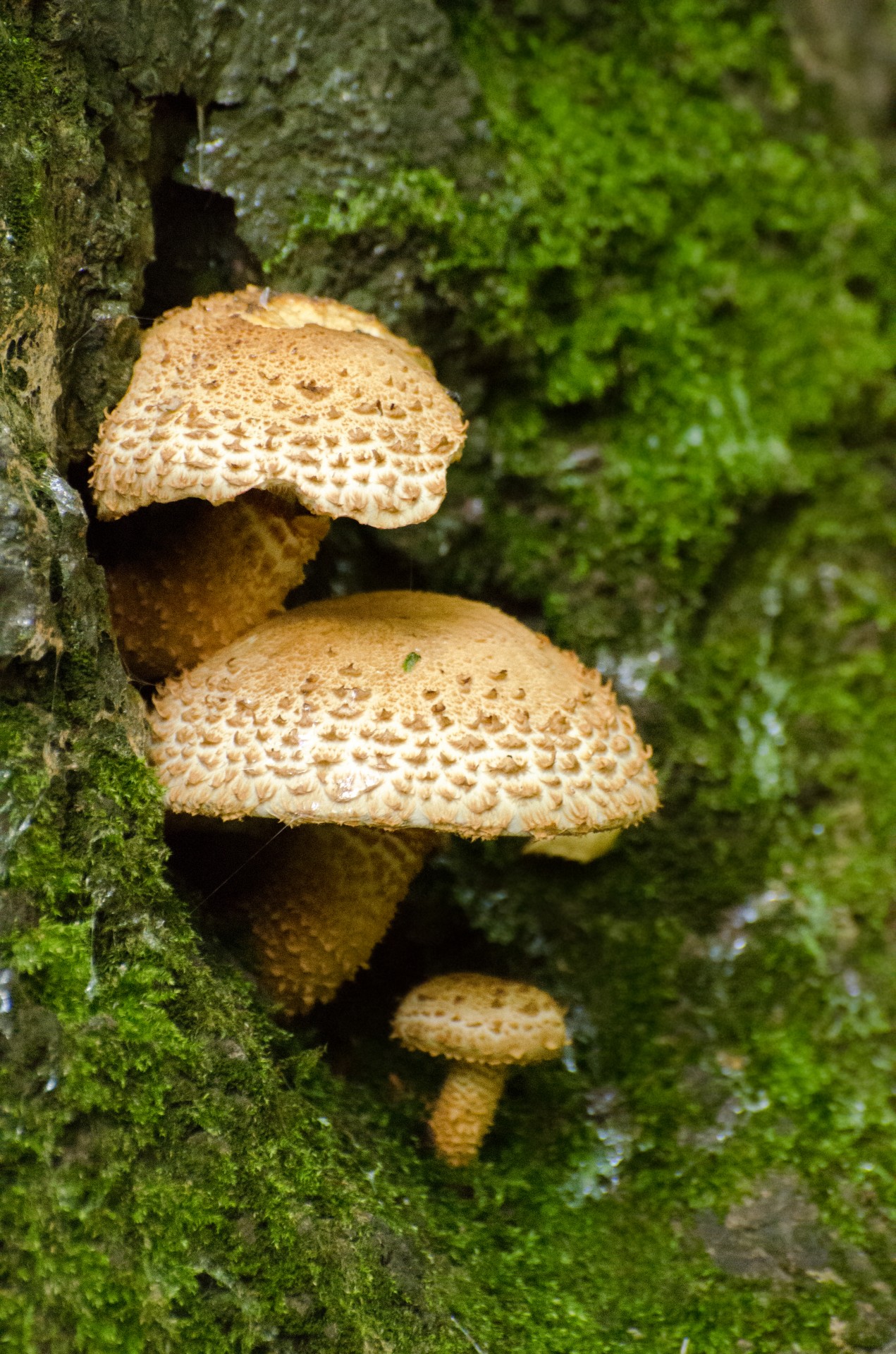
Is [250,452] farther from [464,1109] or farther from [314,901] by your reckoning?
[464,1109]

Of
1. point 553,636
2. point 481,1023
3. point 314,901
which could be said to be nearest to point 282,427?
point 314,901

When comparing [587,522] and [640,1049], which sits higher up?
[587,522]

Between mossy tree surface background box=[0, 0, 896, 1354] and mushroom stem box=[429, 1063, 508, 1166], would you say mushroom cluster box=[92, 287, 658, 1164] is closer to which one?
mushroom stem box=[429, 1063, 508, 1166]

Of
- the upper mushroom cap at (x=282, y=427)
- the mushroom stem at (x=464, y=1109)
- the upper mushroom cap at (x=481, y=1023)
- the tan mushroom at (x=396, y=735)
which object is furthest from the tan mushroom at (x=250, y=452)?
the mushroom stem at (x=464, y=1109)

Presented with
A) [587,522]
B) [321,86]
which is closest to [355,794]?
[587,522]

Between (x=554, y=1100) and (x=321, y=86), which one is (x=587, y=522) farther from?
(x=554, y=1100)

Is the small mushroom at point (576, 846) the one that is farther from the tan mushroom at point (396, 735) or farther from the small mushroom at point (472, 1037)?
the tan mushroom at point (396, 735)

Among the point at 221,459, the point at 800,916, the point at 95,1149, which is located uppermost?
the point at 221,459

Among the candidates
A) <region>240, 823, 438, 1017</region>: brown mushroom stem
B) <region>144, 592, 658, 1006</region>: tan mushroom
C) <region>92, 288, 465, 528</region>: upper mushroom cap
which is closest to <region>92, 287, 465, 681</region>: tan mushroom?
<region>92, 288, 465, 528</region>: upper mushroom cap
